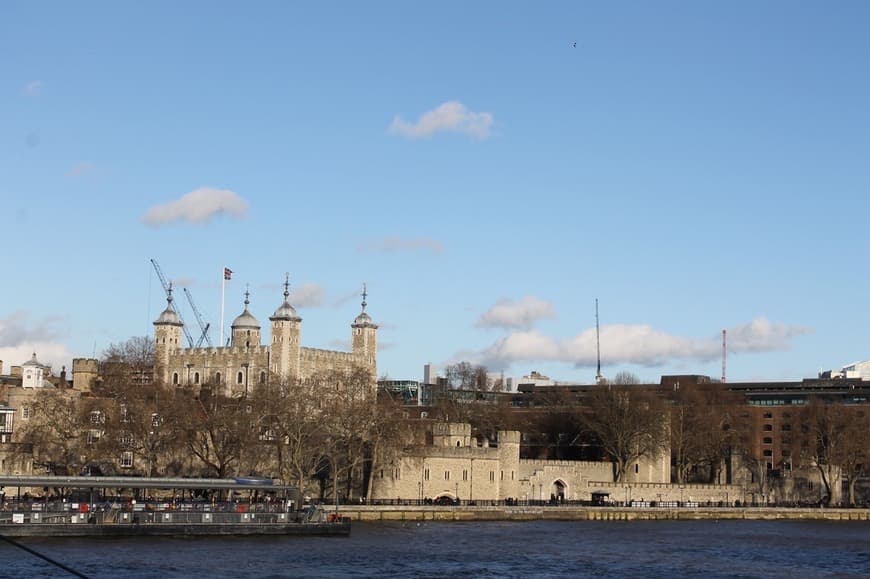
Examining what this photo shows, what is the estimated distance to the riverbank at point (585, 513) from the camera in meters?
102

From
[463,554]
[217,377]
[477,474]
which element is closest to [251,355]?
[217,377]

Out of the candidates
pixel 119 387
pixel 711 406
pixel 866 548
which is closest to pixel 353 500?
pixel 119 387

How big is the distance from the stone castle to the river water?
152 ft

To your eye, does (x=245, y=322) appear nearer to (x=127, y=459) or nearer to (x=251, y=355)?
(x=251, y=355)

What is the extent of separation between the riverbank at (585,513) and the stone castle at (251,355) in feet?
111

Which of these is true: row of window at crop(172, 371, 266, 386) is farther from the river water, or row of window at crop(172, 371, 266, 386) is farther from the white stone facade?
the river water

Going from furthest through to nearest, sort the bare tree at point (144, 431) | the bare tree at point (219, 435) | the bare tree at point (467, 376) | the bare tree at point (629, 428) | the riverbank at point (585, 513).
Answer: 1. the bare tree at point (467, 376)
2. the bare tree at point (629, 428)
3. the bare tree at point (219, 435)
4. the riverbank at point (585, 513)
5. the bare tree at point (144, 431)

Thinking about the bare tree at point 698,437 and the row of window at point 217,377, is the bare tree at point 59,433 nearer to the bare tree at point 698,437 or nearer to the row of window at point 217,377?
the row of window at point 217,377

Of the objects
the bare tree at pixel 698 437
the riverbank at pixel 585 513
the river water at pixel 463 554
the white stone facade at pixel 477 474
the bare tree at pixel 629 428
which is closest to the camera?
the river water at pixel 463 554

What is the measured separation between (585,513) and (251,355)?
43.8 meters

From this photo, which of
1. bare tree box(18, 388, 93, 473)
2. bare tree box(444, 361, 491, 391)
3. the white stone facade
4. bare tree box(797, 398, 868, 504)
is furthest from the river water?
bare tree box(444, 361, 491, 391)

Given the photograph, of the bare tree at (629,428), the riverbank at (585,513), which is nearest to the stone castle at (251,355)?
the bare tree at (629,428)

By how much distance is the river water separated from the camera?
68.2 meters

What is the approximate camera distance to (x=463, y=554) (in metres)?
77.4
